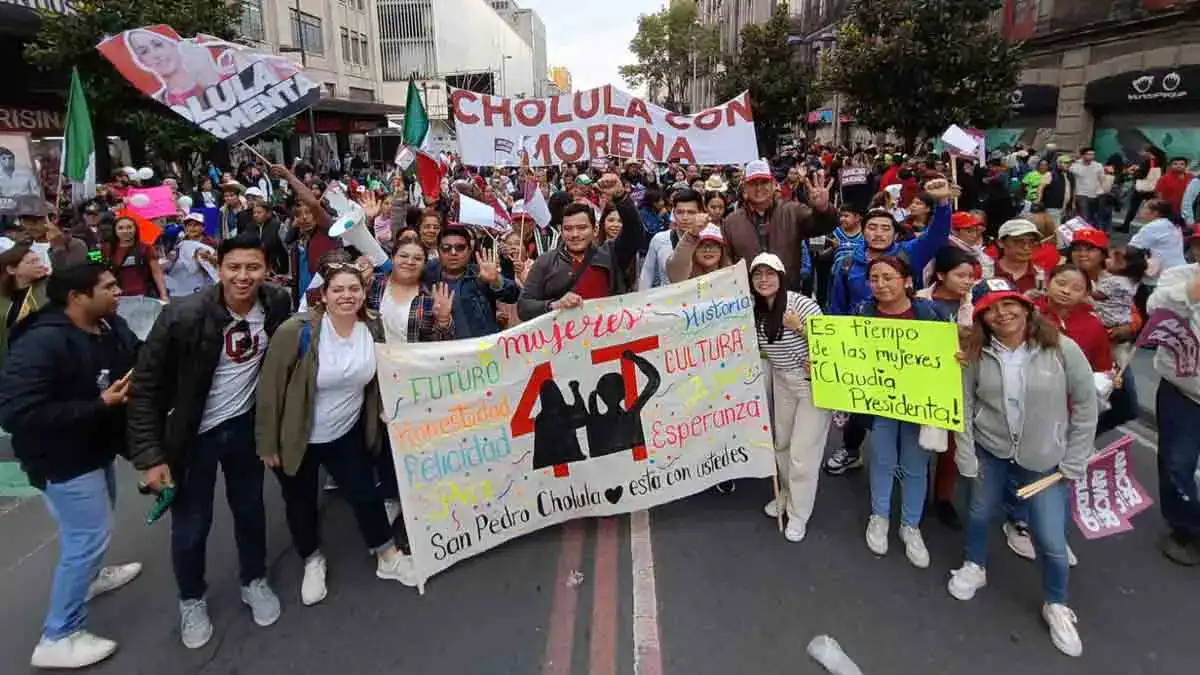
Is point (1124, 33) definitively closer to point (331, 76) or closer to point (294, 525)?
point (294, 525)

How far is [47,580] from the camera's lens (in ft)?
13.8

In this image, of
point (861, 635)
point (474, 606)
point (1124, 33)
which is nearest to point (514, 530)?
point (474, 606)

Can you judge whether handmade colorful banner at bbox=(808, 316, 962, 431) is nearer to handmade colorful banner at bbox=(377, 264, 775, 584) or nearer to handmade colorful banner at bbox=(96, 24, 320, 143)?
handmade colorful banner at bbox=(377, 264, 775, 584)

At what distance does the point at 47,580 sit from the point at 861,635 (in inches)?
178

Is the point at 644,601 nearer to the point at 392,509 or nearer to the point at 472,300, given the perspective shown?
the point at 392,509

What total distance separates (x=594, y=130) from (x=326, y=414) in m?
5.25

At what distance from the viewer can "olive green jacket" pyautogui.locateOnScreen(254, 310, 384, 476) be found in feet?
11.5

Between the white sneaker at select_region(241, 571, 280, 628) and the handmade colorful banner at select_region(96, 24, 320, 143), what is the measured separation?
3.55 metres

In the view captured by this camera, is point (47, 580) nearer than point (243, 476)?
No

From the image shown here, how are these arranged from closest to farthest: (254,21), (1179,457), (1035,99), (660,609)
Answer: (660,609) < (1179,457) < (1035,99) < (254,21)

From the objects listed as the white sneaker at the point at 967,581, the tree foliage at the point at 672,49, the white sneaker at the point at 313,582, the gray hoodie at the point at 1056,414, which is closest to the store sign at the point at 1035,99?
the gray hoodie at the point at 1056,414

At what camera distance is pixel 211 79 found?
18.7 ft

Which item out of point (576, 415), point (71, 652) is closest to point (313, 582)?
point (71, 652)

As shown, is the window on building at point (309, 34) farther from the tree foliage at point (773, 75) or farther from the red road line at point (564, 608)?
the red road line at point (564, 608)
